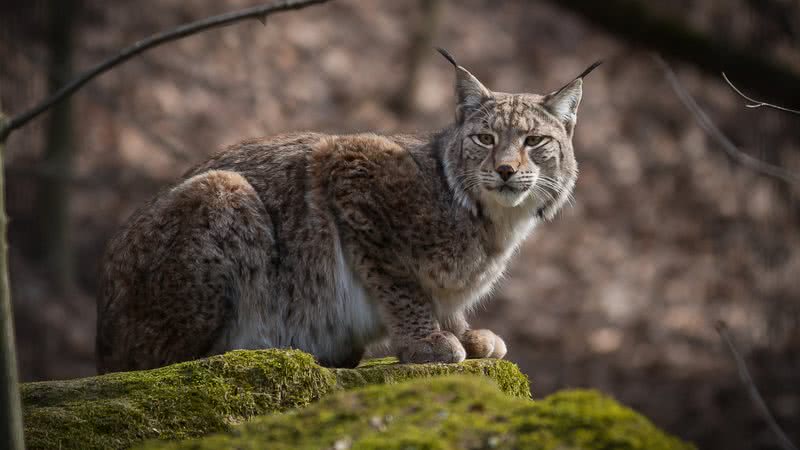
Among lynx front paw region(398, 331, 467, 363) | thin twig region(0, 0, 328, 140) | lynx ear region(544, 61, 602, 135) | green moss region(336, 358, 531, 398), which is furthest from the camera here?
lynx ear region(544, 61, 602, 135)

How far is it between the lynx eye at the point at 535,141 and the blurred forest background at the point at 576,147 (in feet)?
18.3

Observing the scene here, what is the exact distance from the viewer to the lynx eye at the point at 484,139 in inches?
218

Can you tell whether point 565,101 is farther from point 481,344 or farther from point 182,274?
point 182,274

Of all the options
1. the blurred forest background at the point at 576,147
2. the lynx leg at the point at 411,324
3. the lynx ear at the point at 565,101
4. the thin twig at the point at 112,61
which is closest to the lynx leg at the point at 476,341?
the lynx leg at the point at 411,324

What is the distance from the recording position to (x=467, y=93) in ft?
18.9

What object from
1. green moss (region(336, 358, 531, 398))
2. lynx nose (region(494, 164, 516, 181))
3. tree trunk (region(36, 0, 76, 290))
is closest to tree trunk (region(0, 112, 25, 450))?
green moss (region(336, 358, 531, 398))

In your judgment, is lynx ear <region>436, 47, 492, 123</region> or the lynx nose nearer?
the lynx nose

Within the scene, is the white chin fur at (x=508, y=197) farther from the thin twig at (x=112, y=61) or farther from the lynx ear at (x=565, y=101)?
the thin twig at (x=112, y=61)

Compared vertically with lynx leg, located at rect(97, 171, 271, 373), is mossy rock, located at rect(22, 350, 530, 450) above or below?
below

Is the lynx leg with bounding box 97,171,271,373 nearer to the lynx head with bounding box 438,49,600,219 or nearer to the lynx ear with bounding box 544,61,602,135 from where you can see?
the lynx head with bounding box 438,49,600,219

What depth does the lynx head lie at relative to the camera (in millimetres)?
5398

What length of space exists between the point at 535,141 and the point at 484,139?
0.28 m

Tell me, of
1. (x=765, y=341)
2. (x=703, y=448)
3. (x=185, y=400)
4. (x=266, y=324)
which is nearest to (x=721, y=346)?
(x=765, y=341)

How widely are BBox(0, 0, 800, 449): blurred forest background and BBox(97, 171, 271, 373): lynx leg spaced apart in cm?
510
